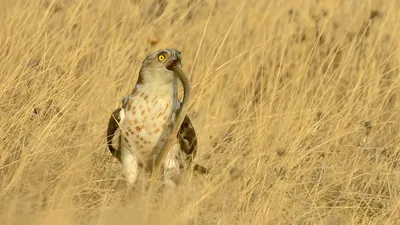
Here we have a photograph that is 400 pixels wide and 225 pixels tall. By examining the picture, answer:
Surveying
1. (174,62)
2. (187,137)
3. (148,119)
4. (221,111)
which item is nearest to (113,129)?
(148,119)

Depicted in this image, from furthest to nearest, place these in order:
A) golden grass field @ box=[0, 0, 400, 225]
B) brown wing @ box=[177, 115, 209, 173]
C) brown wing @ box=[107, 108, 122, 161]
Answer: brown wing @ box=[177, 115, 209, 173] → brown wing @ box=[107, 108, 122, 161] → golden grass field @ box=[0, 0, 400, 225]

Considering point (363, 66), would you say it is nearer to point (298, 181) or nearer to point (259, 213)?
point (298, 181)

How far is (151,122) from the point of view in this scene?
16.3 feet

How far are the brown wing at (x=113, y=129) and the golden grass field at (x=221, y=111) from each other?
11 cm

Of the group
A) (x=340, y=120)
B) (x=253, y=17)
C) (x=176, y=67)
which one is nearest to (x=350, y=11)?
(x=253, y=17)

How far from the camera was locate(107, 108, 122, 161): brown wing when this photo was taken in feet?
16.5

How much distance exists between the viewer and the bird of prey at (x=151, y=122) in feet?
16.2

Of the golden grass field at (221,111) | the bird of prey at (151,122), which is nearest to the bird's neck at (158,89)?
the bird of prey at (151,122)

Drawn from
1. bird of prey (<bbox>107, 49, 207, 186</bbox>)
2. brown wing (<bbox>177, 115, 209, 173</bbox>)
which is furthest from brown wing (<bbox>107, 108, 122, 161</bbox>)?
brown wing (<bbox>177, 115, 209, 173</bbox>)

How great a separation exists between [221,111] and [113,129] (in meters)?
1.20

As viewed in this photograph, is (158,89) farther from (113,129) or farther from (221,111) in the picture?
(221,111)

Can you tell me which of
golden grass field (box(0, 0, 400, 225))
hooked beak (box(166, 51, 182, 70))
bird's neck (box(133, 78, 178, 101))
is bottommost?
golden grass field (box(0, 0, 400, 225))

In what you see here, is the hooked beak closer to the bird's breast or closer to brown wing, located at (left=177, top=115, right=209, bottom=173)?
the bird's breast

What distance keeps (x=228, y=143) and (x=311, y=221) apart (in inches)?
33.1
